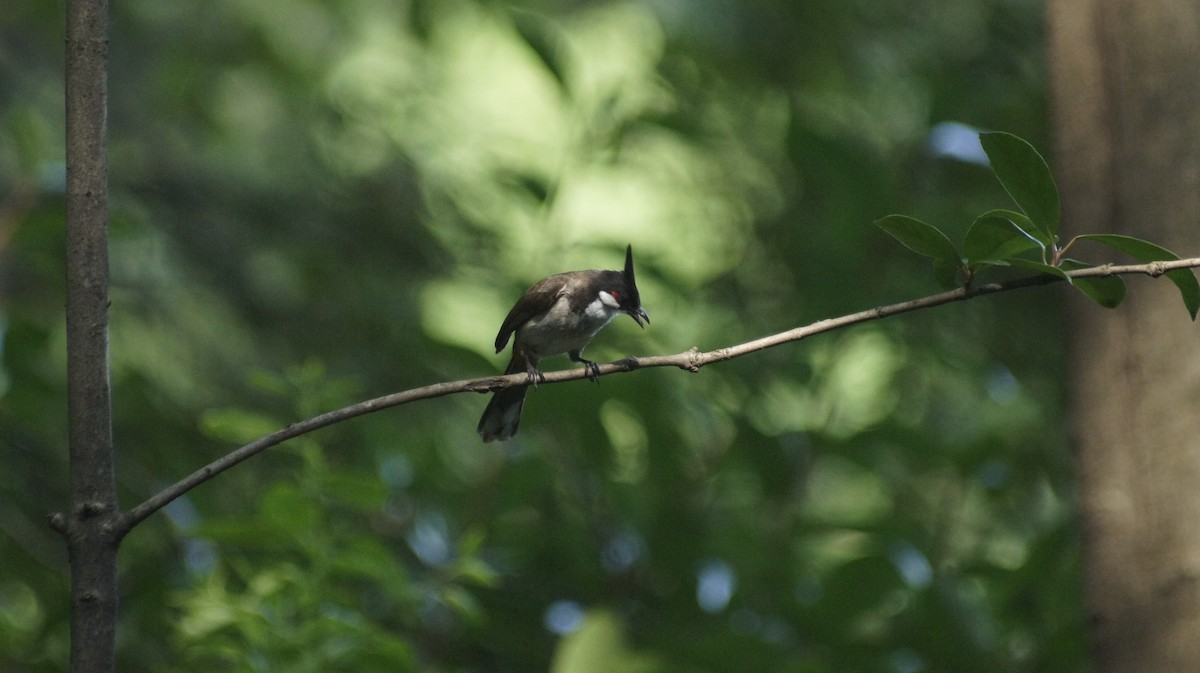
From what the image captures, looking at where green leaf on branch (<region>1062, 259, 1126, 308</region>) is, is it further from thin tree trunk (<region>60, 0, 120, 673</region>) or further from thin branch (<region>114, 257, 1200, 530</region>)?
thin tree trunk (<region>60, 0, 120, 673</region>)

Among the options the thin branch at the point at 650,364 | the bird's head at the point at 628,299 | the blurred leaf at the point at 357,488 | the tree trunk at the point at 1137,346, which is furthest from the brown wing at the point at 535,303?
the thin branch at the point at 650,364

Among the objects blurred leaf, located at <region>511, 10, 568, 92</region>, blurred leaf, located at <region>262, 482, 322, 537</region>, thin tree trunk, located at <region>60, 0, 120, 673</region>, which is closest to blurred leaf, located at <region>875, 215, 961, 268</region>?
thin tree trunk, located at <region>60, 0, 120, 673</region>

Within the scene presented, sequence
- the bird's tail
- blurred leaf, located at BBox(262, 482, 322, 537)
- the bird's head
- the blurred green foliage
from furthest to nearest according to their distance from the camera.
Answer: the bird's head, the bird's tail, the blurred green foliage, blurred leaf, located at BBox(262, 482, 322, 537)

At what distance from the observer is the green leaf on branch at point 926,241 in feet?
4.58

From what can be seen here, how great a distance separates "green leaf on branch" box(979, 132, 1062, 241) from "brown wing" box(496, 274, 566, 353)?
1834 millimetres

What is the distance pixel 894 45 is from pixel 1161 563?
2559mm

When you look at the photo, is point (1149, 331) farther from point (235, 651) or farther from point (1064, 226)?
point (235, 651)

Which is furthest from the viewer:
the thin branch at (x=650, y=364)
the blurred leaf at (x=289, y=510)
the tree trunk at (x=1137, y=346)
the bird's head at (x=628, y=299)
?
the bird's head at (x=628, y=299)

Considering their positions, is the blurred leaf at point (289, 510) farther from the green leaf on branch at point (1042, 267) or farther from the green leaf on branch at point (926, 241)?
the green leaf on branch at point (1042, 267)

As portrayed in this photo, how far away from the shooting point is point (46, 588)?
8.93 ft

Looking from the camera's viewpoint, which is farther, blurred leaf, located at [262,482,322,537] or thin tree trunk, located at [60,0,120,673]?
blurred leaf, located at [262,482,322,537]

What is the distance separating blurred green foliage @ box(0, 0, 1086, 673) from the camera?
2.65 metres

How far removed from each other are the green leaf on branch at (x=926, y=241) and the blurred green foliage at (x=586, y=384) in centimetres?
122

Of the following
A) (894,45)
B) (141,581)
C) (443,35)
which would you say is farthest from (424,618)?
(443,35)
